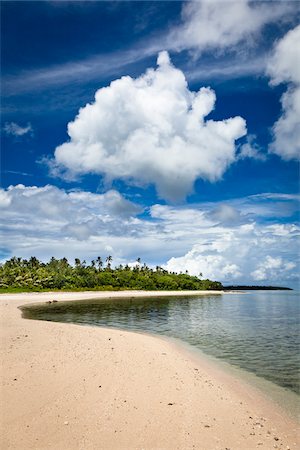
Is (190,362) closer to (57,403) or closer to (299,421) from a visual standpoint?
(299,421)

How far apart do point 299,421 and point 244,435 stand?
3.35 metres

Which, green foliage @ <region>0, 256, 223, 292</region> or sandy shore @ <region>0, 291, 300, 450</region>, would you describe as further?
green foliage @ <region>0, 256, 223, 292</region>

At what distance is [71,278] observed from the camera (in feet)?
460

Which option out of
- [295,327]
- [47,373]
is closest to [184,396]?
[47,373]

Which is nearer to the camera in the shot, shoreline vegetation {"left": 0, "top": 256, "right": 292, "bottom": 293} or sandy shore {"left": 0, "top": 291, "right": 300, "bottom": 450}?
sandy shore {"left": 0, "top": 291, "right": 300, "bottom": 450}

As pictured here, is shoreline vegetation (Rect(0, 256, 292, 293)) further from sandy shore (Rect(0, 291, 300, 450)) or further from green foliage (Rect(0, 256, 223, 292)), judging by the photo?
sandy shore (Rect(0, 291, 300, 450))

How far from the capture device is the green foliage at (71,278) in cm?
11981

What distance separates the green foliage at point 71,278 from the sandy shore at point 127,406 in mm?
101376

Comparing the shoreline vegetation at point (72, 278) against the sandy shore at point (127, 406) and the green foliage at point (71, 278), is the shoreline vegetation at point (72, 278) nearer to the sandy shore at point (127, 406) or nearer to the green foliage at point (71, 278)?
the green foliage at point (71, 278)

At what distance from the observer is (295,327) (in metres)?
41.8

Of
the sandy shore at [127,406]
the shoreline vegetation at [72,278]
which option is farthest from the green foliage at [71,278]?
the sandy shore at [127,406]

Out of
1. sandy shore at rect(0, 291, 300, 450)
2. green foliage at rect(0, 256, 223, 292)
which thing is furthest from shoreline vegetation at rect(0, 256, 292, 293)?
sandy shore at rect(0, 291, 300, 450)

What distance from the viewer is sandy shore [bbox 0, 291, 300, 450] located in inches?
393

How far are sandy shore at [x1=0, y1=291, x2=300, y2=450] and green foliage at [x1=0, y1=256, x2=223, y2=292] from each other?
101376mm
